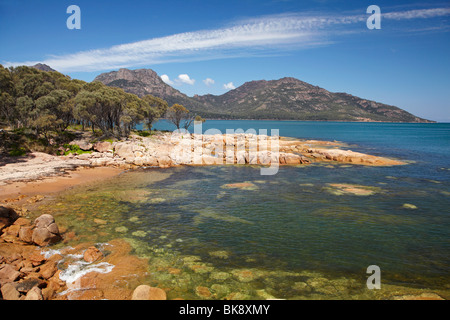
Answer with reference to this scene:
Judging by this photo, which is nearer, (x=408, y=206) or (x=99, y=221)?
(x=99, y=221)

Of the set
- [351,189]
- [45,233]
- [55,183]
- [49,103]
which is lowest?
[351,189]

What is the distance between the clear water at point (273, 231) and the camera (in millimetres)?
14008

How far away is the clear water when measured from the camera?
1401 cm

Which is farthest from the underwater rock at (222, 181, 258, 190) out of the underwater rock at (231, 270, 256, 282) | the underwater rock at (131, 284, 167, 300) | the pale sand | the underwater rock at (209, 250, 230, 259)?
the underwater rock at (131, 284, 167, 300)

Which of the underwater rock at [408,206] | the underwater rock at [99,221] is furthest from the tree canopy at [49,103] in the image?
the underwater rock at [408,206]

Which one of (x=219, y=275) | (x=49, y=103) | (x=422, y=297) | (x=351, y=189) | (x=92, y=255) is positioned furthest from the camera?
(x=49, y=103)

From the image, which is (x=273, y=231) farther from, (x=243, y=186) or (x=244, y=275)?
(x=243, y=186)

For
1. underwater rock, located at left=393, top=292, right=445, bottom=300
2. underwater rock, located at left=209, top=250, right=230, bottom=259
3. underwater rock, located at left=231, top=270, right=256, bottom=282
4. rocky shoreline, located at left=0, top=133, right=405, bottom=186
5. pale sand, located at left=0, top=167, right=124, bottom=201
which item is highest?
rocky shoreline, located at left=0, top=133, right=405, bottom=186

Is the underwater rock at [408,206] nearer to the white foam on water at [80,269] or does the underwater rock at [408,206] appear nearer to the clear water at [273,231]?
the clear water at [273,231]

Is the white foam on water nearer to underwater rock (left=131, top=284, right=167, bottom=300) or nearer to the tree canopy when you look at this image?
underwater rock (left=131, top=284, right=167, bottom=300)

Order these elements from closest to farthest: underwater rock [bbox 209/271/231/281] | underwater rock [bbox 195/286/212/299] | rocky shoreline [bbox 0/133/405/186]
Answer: underwater rock [bbox 195/286/212/299], underwater rock [bbox 209/271/231/281], rocky shoreline [bbox 0/133/405/186]

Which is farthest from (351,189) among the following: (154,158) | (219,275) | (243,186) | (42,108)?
(42,108)

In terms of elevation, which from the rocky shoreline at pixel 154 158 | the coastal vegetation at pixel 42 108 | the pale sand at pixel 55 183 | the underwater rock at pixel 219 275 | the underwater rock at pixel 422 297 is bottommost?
the underwater rock at pixel 422 297

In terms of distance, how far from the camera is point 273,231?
20516mm
